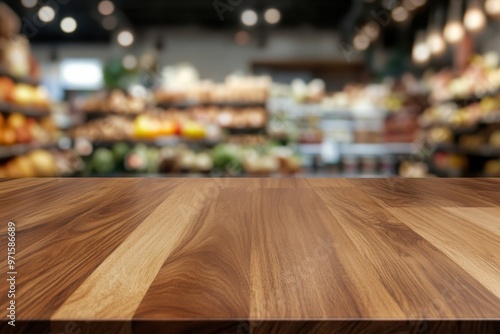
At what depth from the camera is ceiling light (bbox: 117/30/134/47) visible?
9.65 m

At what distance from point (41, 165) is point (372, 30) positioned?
719cm

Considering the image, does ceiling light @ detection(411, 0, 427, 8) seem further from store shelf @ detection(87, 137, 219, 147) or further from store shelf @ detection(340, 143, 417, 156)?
store shelf @ detection(87, 137, 219, 147)

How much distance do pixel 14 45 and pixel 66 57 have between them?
323 inches

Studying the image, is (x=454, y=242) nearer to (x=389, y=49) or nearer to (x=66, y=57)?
(x=389, y=49)

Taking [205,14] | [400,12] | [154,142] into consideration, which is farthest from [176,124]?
[205,14]

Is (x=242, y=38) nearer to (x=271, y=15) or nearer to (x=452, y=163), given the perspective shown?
(x=271, y=15)

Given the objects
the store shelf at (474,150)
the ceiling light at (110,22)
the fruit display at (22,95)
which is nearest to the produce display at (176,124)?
the fruit display at (22,95)

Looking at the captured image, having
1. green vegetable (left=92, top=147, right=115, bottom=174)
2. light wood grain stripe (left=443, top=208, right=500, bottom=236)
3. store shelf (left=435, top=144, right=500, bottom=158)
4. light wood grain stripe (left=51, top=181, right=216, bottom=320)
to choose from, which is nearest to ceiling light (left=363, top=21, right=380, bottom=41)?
store shelf (left=435, top=144, right=500, bottom=158)

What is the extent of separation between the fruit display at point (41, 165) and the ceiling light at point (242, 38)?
623 centimetres

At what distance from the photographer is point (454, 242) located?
0.60 metres

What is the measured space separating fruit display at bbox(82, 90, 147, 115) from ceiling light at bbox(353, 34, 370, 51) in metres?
5.93

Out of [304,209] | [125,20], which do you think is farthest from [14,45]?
[125,20]

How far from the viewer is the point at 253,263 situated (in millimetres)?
506

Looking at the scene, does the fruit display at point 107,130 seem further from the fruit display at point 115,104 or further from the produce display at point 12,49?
the produce display at point 12,49
